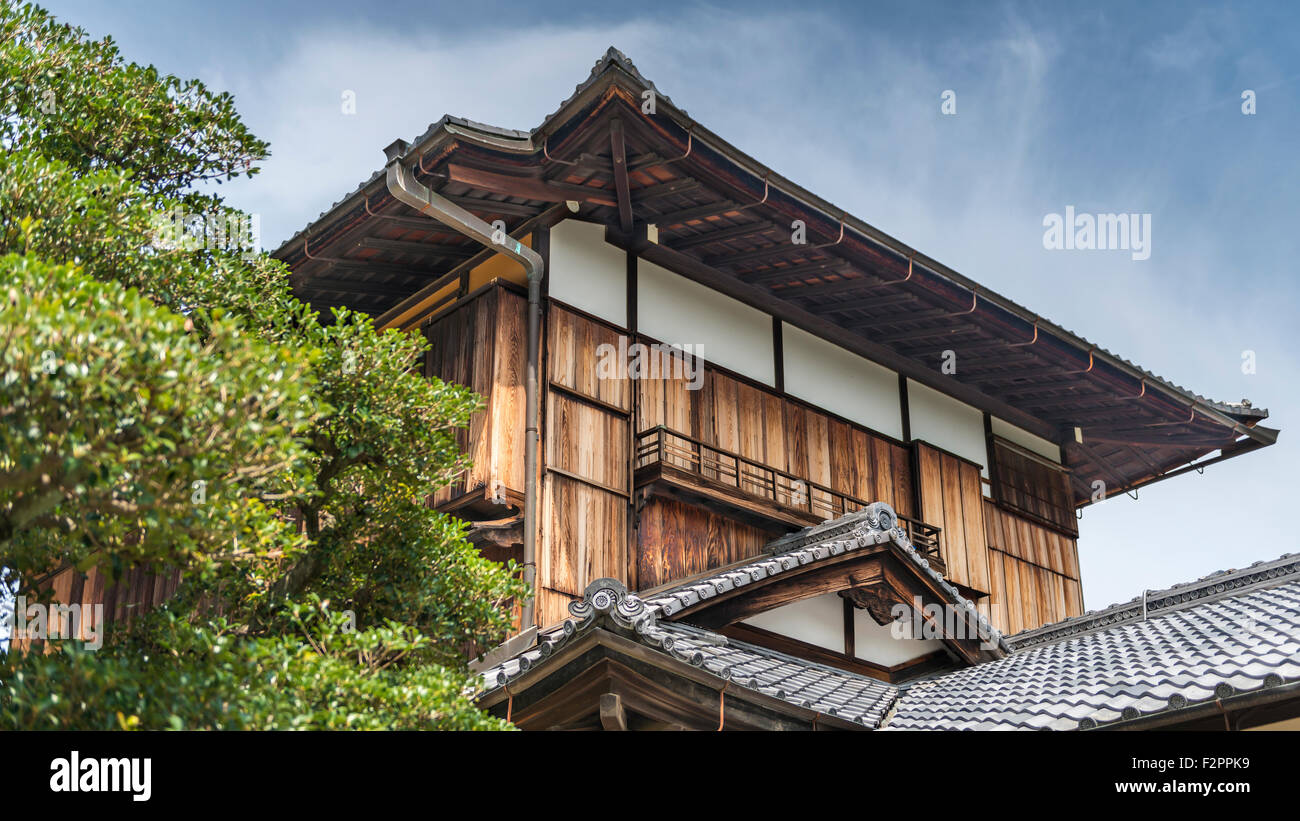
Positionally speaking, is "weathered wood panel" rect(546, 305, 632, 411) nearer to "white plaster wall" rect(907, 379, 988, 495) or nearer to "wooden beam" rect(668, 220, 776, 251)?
"wooden beam" rect(668, 220, 776, 251)

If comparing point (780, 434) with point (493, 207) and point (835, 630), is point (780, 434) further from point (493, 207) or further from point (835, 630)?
point (493, 207)

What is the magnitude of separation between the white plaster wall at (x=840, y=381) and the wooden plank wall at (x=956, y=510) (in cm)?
70

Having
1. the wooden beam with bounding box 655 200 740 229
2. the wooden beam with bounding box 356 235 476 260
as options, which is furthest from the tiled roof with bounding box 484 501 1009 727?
the wooden beam with bounding box 356 235 476 260

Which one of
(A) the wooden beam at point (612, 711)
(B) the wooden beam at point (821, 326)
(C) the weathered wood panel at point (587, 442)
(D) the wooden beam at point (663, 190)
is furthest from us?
(B) the wooden beam at point (821, 326)

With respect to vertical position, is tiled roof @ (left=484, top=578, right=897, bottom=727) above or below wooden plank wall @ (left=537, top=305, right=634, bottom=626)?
below

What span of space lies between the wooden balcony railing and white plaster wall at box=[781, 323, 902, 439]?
1.30 meters

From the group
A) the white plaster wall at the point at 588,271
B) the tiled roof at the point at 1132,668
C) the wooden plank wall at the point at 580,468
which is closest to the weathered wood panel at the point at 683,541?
the wooden plank wall at the point at 580,468

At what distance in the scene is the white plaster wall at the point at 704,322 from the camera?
1348 cm

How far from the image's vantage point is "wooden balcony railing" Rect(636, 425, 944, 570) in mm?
12422

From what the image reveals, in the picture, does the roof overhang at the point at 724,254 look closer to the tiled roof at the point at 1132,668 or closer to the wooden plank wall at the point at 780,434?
the wooden plank wall at the point at 780,434

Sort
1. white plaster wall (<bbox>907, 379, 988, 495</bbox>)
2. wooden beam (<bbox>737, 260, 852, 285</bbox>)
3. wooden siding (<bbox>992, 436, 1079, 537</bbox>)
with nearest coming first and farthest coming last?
wooden beam (<bbox>737, 260, 852, 285</bbox>) → white plaster wall (<bbox>907, 379, 988, 495</bbox>) → wooden siding (<bbox>992, 436, 1079, 537</bbox>)

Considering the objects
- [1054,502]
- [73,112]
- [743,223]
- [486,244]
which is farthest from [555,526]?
[1054,502]

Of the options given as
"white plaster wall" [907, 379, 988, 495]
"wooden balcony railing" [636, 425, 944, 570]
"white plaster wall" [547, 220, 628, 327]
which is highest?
"white plaster wall" [547, 220, 628, 327]
